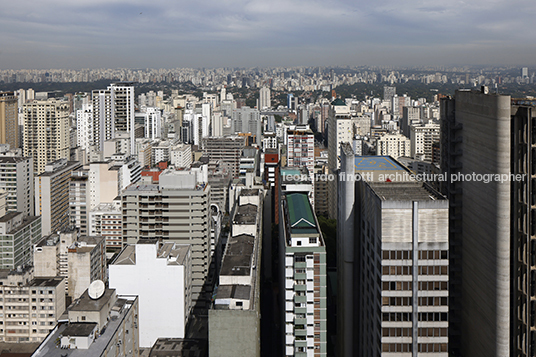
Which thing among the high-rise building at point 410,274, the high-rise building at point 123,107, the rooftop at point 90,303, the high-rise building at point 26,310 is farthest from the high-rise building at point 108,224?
the high-rise building at point 123,107

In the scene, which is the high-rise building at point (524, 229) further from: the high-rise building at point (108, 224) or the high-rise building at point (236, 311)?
the high-rise building at point (108, 224)

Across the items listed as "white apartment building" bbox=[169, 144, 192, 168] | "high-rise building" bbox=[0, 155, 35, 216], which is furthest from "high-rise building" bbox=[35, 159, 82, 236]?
"white apartment building" bbox=[169, 144, 192, 168]

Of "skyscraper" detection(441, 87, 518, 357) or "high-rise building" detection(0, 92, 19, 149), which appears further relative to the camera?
"high-rise building" detection(0, 92, 19, 149)

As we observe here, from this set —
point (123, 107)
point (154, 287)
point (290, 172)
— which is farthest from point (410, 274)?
point (123, 107)

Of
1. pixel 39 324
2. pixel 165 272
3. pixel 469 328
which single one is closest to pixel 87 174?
pixel 39 324

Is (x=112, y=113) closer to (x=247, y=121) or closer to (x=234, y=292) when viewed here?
(x=247, y=121)

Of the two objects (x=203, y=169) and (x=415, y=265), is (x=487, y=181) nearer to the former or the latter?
(x=415, y=265)

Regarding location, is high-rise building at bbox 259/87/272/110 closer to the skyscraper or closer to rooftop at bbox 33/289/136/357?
the skyscraper
